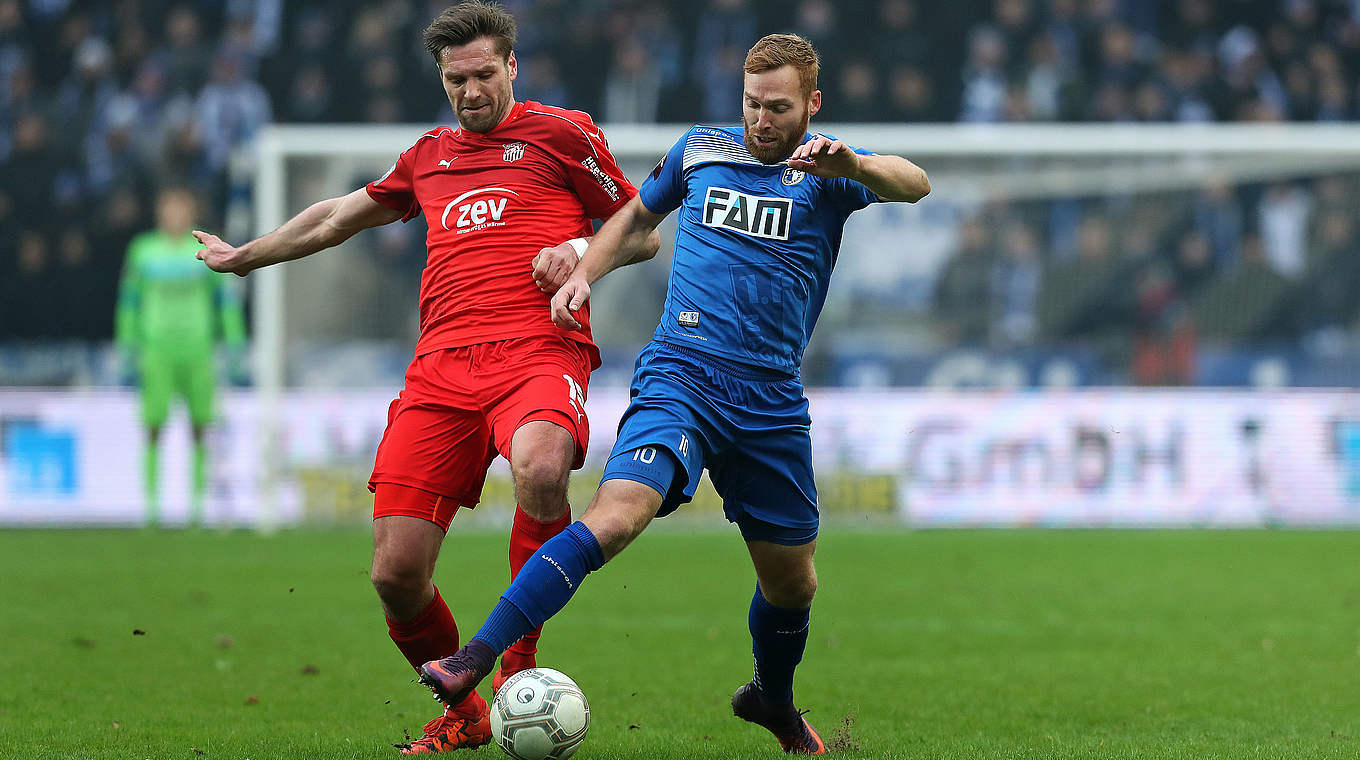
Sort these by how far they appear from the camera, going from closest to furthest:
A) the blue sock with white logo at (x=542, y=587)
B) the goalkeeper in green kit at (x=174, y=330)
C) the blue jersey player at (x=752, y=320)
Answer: the blue sock with white logo at (x=542, y=587) → the blue jersey player at (x=752, y=320) → the goalkeeper in green kit at (x=174, y=330)

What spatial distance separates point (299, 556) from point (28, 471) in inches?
162

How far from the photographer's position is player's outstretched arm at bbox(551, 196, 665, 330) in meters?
4.69

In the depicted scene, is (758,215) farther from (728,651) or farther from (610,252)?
(728,651)

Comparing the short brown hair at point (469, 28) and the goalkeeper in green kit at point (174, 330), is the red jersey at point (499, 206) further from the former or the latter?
the goalkeeper in green kit at point (174, 330)

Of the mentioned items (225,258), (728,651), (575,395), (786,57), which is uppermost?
(786,57)

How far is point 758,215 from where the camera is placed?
4.76 meters

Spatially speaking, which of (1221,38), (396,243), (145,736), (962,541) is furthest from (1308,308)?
(145,736)

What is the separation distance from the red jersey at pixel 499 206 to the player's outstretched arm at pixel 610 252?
0.76 ft

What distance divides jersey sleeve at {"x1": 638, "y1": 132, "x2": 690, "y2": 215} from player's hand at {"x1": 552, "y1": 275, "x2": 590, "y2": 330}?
415 millimetres

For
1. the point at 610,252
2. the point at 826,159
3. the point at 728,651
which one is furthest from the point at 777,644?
the point at 728,651

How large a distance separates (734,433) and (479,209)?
125cm

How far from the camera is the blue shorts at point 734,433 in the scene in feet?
14.9

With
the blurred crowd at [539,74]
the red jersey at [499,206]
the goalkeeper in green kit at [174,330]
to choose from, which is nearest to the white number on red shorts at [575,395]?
the red jersey at [499,206]

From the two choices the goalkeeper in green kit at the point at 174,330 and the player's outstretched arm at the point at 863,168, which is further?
the goalkeeper in green kit at the point at 174,330
